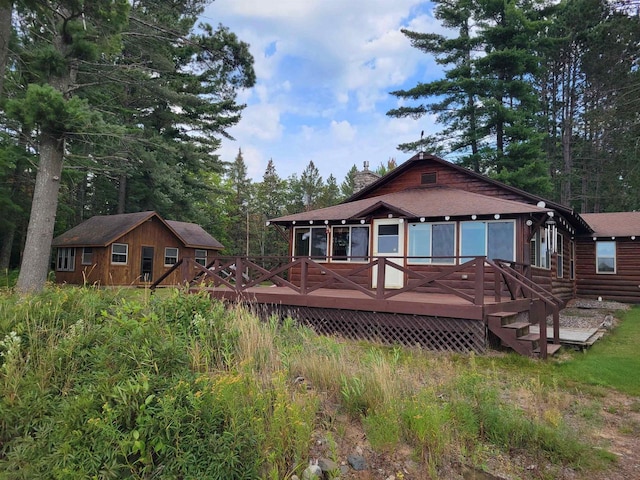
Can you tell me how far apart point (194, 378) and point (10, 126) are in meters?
15.7

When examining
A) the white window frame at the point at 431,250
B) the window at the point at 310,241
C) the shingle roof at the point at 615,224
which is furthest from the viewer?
the shingle roof at the point at 615,224

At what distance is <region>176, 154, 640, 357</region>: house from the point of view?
697cm

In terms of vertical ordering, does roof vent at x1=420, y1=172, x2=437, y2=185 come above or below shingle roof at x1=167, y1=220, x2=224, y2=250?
above

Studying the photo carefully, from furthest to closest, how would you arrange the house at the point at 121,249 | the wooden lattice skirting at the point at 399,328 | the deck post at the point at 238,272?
the house at the point at 121,249
the deck post at the point at 238,272
the wooden lattice skirting at the point at 399,328

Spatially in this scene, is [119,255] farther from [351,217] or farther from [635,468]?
[635,468]

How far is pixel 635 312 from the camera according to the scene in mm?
12125

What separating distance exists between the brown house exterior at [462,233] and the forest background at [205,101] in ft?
13.8

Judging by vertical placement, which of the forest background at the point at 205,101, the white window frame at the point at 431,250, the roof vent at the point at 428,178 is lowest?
the white window frame at the point at 431,250

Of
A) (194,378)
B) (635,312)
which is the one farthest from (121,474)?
(635,312)

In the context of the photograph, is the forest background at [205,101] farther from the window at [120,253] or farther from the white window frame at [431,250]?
the white window frame at [431,250]

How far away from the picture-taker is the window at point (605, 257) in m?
15.4

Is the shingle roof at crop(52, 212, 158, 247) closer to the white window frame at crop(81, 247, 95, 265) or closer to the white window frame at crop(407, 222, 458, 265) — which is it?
the white window frame at crop(81, 247, 95, 265)

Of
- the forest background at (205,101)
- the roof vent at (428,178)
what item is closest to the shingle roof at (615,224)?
the forest background at (205,101)

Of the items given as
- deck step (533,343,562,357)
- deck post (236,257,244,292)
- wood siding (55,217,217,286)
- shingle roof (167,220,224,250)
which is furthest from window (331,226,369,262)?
shingle roof (167,220,224,250)
